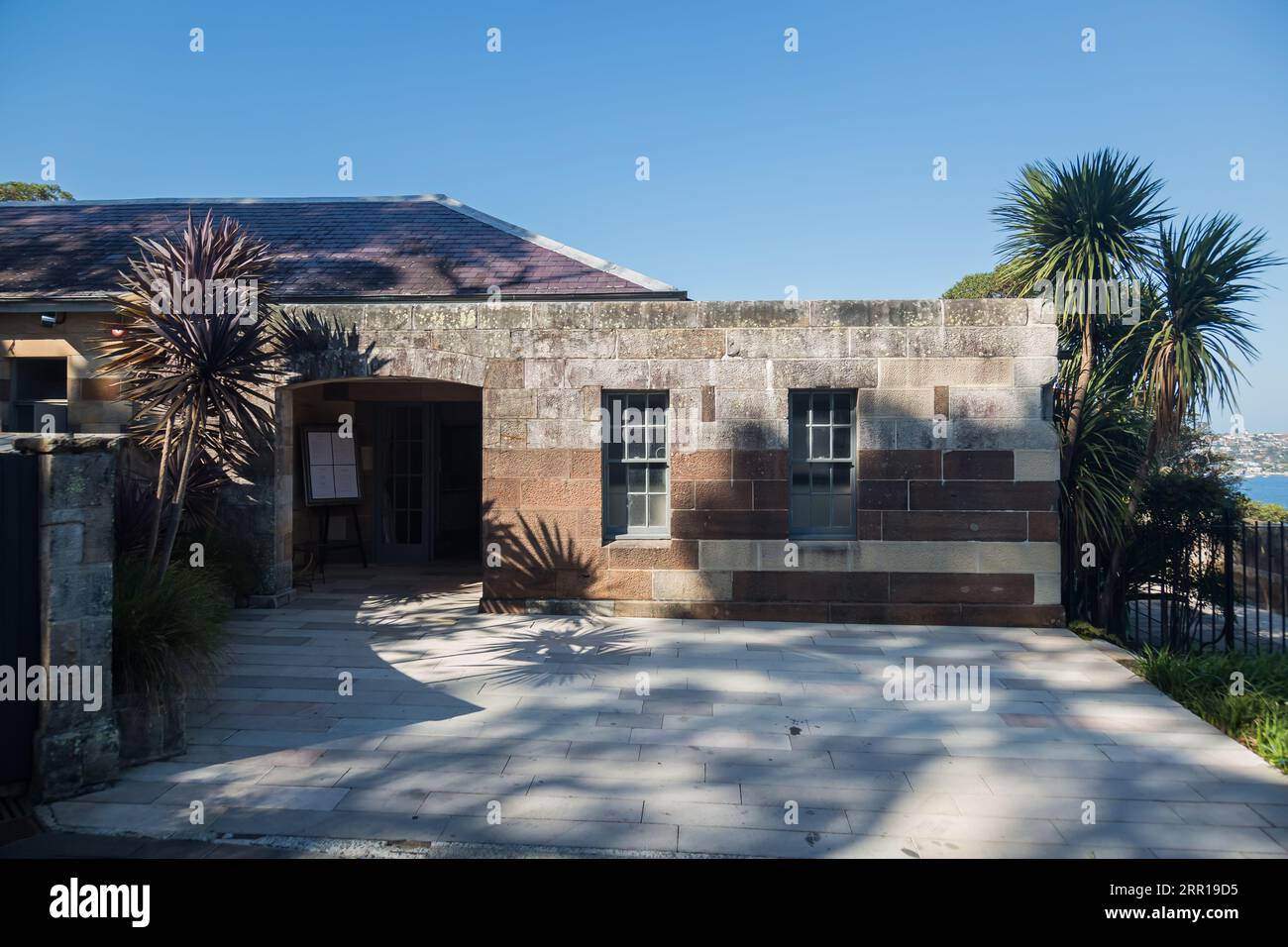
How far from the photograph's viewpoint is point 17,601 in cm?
408

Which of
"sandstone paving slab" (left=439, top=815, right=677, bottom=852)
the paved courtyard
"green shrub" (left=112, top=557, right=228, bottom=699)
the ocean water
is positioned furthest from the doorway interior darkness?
the ocean water

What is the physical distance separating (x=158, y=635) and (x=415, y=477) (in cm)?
758

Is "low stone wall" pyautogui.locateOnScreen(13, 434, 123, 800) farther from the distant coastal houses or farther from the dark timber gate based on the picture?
the distant coastal houses

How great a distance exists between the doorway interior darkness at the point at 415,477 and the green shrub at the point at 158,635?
6533 mm

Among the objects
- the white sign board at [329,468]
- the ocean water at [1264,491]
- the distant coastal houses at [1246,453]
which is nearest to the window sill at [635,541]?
the white sign board at [329,468]

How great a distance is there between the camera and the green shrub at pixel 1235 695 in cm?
498

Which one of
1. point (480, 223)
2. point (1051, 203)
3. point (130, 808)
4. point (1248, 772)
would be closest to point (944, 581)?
point (1248, 772)

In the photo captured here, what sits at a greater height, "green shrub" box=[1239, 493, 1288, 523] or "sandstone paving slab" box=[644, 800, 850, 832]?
"green shrub" box=[1239, 493, 1288, 523]

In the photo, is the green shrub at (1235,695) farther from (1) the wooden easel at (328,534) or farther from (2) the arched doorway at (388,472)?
(1) the wooden easel at (328,534)

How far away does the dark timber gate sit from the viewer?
4023 millimetres

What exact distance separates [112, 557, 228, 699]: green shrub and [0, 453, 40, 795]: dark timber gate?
499 millimetres

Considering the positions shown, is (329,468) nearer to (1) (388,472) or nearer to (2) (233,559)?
(1) (388,472)

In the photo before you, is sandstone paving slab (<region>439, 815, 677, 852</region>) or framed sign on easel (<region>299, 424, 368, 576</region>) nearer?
sandstone paving slab (<region>439, 815, 677, 852</region>)

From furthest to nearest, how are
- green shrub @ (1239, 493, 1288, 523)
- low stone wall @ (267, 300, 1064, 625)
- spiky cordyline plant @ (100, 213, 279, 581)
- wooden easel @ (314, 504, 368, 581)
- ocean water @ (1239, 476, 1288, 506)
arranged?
green shrub @ (1239, 493, 1288, 523)
ocean water @ (1239, 476, 1288, 506)
wooden easel @ (314, 504, 368, 581)
low stone wall @ (267, 300, 1064, 625)
spiky cordyline plant @ (100, 213, 279, 581)
